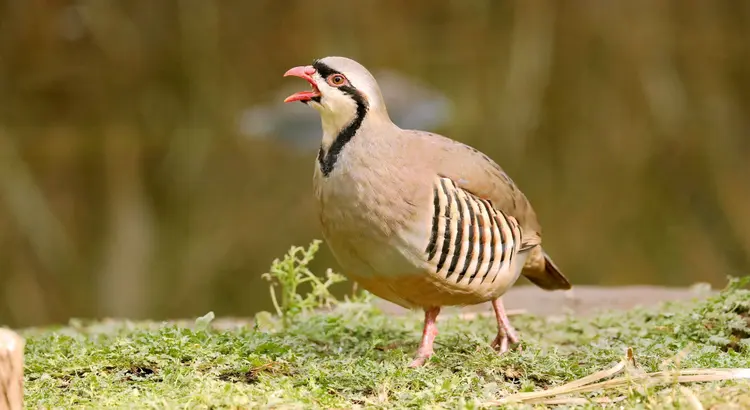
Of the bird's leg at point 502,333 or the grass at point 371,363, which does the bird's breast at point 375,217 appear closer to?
the grass at point 371,363

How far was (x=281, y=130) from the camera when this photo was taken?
10594 millimetres

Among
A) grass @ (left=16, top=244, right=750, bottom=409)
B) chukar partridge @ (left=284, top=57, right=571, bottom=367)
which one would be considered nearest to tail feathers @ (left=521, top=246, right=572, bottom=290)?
grass @ (left=16, top=244, right=750, bottom=409)

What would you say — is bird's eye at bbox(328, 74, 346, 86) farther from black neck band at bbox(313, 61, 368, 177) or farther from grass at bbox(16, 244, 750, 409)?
grass at bbox(16, 244, 750, 409)

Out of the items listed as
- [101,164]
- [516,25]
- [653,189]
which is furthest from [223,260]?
[516,25]

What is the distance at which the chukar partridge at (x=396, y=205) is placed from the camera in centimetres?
288

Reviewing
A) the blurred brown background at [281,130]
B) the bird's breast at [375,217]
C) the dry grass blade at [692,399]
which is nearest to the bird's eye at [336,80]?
the bird's breast at [375,217]

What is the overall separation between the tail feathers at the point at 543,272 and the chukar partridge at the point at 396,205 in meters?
0.43

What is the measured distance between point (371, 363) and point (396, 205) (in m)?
0.49

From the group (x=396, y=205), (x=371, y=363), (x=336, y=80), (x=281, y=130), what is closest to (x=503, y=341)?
(x=371, y=363)

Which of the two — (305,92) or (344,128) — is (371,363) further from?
(305,92)

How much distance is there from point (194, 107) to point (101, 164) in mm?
2011

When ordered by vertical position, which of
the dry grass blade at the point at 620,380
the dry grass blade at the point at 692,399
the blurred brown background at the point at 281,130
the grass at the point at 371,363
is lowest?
the dry grass blade at the point at 692,399

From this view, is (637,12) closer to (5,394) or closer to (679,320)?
(679,320)

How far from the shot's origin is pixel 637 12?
42.9 ft
